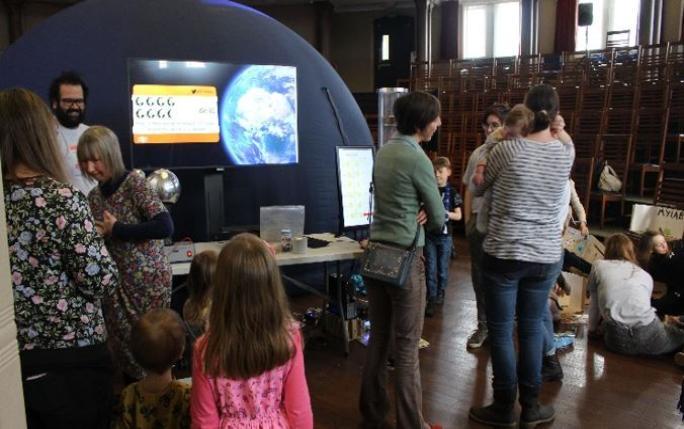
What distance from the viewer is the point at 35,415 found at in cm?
133

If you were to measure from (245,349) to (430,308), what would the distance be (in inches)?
120

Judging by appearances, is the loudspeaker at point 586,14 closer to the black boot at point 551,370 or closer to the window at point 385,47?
the window at point 385,47

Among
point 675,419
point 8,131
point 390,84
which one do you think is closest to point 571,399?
point 675,419

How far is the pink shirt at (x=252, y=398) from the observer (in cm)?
140

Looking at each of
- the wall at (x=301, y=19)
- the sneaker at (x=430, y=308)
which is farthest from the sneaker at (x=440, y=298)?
the wall at (x=301, y=19)

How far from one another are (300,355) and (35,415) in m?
0.65

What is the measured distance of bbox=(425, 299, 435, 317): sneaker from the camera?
165 inches

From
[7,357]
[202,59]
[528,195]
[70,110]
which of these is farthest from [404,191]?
[202,59]

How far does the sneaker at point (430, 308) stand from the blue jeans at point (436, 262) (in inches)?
1.9

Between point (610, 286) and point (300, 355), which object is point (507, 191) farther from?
point (610, 286)

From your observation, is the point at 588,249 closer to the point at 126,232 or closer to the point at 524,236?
the point at 524,236

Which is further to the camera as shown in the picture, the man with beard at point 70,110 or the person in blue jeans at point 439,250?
the person in blue jeans at point 439,250

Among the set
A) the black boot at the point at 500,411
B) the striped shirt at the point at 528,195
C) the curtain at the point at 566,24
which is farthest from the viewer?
the curtain at the point at 566,24

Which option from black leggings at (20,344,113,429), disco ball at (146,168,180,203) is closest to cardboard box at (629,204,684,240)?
disco ball at (146,168,180,203)
